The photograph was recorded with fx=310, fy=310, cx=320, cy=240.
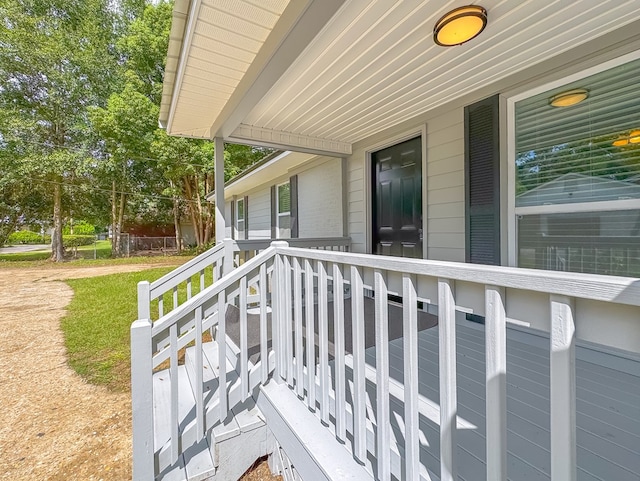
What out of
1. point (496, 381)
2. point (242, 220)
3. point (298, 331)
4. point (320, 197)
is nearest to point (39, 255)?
point (242, 220)

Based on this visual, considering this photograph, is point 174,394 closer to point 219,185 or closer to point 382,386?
point 382,386

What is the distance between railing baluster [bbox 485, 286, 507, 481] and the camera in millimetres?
841

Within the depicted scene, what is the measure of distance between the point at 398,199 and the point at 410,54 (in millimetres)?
2054

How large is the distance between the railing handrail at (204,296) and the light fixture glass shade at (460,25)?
183 centimetres

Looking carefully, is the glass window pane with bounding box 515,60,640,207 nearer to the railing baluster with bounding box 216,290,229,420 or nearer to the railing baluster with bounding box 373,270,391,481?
the railing baluster with bounding box 373,270,391,481

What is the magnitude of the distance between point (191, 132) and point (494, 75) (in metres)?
3.44

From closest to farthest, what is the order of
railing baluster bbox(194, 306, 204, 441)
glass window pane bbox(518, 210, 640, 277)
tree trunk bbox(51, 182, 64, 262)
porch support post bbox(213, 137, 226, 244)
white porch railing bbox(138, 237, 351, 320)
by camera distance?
1. railing baluster bbox(194, 306, 204, 441)
2. glass window pane bbox(518, 210, 640, 277)
3. white porch railing bbox(138, 237, 351, 320)
4. porch support post bbox(213, 137, 226, 244)
5. tree trunk bbox(51, 182, 64, 262)

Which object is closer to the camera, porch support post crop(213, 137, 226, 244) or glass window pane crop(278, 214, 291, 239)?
porch support post crop(213, 137, 226, 244)

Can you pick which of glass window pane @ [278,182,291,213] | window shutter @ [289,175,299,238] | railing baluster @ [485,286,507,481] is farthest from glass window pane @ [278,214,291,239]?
railing baluster @ [485,286,507,481]

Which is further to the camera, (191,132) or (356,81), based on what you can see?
(191,132)

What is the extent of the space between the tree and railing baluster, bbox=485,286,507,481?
704 inches

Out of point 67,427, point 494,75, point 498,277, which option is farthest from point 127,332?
point 494,75

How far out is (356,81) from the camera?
2789 mm

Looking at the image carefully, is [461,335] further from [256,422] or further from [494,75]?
[494,75]
